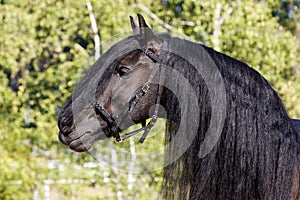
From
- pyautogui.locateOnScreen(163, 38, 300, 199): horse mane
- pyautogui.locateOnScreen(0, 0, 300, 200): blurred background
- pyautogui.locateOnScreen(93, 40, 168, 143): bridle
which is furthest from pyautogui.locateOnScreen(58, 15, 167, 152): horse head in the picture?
pyautogui.locateOnScreen(0, 0, 300, 200): blurred background

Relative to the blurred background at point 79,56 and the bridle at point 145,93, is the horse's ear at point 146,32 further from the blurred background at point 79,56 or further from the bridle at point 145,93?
the blurred background at point 79,56

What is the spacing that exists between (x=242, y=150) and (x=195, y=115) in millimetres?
266

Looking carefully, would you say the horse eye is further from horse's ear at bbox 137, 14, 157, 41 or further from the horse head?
horse's ear at bbox 137, 14, 157, 41

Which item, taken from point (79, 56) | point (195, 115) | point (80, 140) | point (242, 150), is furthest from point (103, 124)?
point (79, 56)

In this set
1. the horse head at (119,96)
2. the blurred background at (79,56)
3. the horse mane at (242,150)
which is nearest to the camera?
the horse mane at (242,150)

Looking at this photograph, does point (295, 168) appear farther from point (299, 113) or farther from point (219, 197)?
point (299, 113)

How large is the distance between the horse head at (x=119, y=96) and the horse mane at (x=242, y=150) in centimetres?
21

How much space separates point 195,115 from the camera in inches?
104

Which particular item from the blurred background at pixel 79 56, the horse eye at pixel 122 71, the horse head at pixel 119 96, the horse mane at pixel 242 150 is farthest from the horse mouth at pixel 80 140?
the blurred background at pixel 79 56

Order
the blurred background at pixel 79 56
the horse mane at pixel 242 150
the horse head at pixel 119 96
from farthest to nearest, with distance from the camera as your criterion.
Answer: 1. the blurred background at pixel 79 56
2. the horse head at pixel 119 96
3. the horse mane at pixel 242 150

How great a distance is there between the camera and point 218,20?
6.23 metres

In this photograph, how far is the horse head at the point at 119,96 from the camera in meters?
2.81

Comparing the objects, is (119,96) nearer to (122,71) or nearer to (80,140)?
(122,71)

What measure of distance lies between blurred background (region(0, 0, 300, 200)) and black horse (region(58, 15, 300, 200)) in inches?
124
